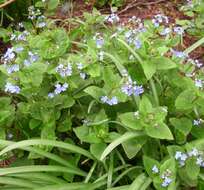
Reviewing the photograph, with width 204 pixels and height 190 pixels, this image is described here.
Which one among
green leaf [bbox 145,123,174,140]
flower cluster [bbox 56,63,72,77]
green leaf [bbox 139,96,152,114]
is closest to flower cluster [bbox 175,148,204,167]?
green leaf [bbox 145,123,174,140]

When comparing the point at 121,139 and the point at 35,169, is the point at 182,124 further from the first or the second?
the point at 35,169

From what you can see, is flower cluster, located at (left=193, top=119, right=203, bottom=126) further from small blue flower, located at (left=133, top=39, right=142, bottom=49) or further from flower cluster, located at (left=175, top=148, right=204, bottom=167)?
small blue flower, located at (left=133, top=39, right=142, bottom=49)

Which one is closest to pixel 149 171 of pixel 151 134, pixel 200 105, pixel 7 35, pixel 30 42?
pixel 151 134

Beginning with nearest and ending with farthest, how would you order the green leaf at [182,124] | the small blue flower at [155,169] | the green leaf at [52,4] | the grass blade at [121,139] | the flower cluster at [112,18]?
the grass blade at [121,139], the small blue flower at [155,169], the green leaf at [182,124], the flower cluster at [112,18], the green leaf at [52,4]

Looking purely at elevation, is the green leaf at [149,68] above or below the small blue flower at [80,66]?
below

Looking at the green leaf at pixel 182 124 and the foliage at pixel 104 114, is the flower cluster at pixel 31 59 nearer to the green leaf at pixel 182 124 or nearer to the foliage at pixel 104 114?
the foliage at pixel 104 114

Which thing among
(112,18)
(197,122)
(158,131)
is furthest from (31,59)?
(197,122)

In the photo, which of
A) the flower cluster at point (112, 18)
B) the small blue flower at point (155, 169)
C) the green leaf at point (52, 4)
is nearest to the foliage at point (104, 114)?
the small blue flower at point (155, 169)

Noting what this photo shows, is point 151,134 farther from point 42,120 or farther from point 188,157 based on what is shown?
point 42,120
